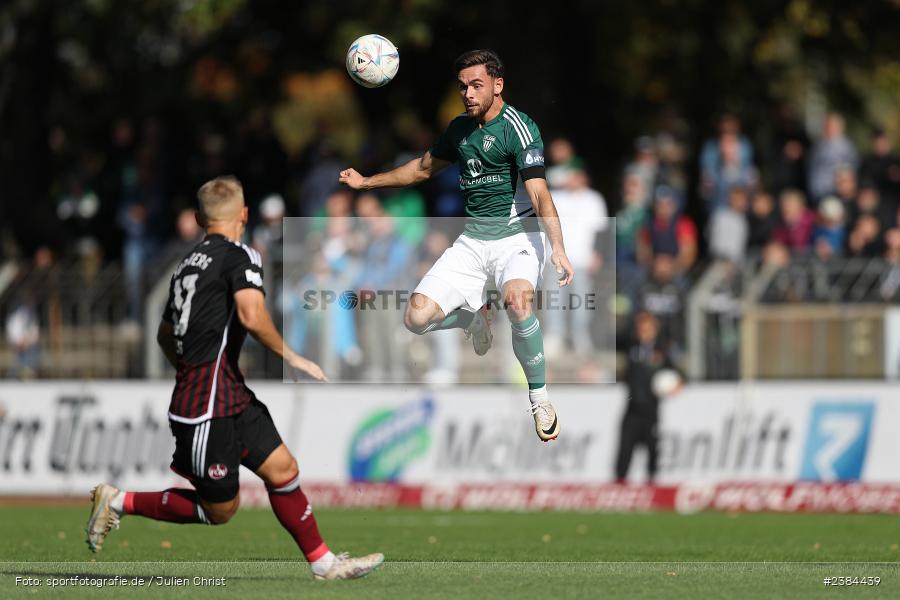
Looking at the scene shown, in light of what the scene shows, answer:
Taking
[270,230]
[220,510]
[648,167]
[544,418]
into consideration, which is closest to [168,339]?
[220,510]

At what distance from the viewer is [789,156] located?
2123 centimetres

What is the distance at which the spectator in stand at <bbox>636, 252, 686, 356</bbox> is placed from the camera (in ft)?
60.3

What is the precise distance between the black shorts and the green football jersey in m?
2.82

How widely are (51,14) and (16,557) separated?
13550mm

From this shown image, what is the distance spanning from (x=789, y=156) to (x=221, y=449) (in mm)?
13571

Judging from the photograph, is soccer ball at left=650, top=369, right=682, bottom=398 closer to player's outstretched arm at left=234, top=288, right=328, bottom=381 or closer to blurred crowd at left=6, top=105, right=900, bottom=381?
blurred crowd at left=6, top=105, right=900, bottom=381

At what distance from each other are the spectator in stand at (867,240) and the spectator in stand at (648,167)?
2.85m

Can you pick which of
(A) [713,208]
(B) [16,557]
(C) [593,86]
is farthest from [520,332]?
(C) [593,86]

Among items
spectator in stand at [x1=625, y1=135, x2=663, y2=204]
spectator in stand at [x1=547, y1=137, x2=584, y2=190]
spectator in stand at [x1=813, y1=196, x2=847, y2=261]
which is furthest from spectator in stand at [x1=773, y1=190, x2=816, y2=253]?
spectator in stand at [x1=547, y1=137, x2=584, y2=190]

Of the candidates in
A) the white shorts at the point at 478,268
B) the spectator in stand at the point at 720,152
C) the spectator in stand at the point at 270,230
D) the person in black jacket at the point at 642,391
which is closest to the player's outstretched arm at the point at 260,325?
the white shorts at the point at 478,268

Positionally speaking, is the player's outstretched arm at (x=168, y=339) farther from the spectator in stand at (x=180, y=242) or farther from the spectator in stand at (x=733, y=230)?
the spectator in stand at (x=733, y=230)

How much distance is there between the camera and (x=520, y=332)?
11.7m

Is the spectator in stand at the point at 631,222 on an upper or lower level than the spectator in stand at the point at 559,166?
lower

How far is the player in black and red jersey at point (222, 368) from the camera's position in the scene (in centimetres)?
924
